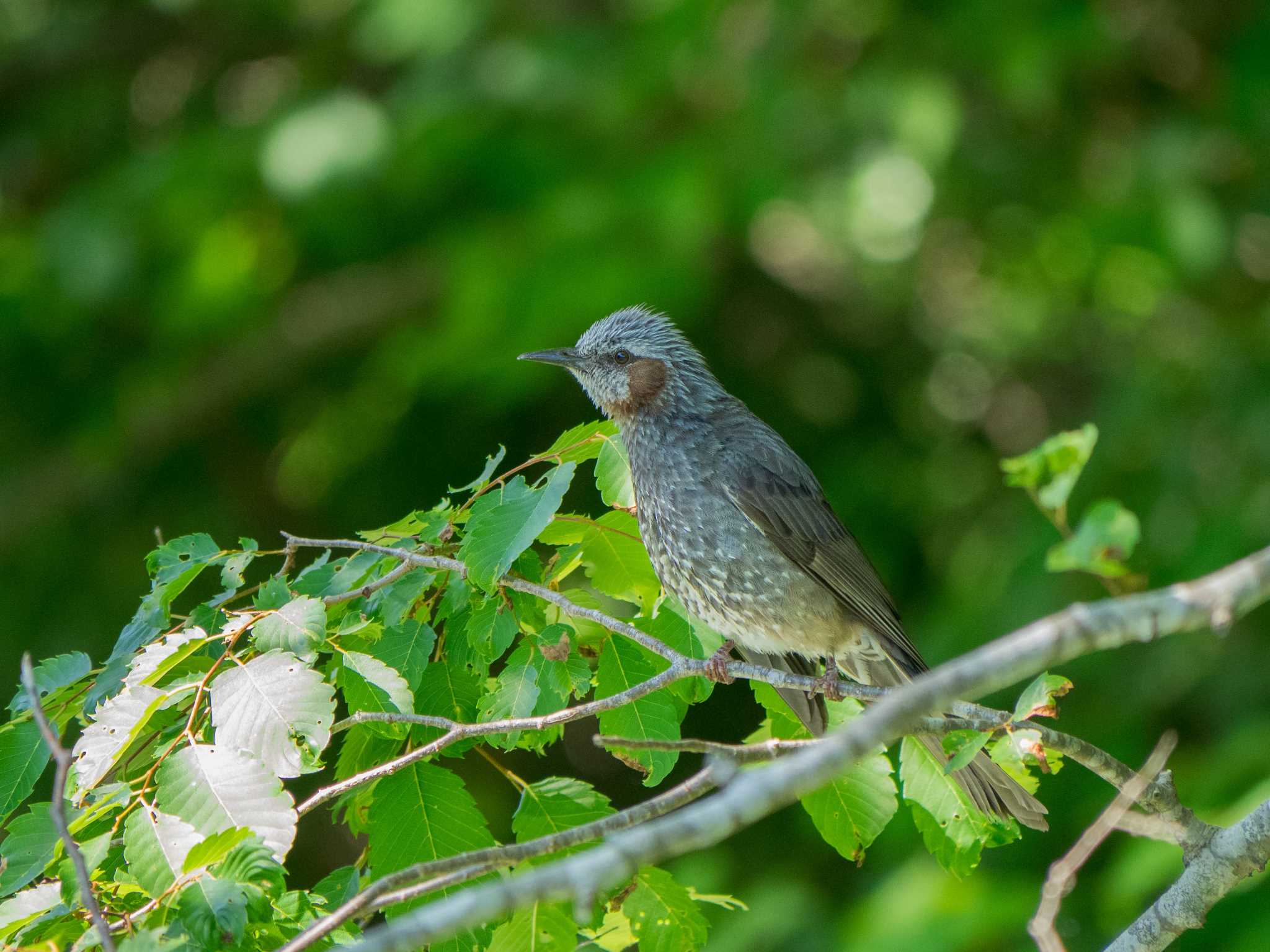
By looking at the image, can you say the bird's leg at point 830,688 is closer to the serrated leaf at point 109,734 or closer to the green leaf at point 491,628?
the green leaf at point 491,628

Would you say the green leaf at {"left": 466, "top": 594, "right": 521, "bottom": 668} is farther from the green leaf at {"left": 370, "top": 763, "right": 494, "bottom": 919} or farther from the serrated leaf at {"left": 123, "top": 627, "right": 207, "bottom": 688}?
the serrated leaf at {"left": 123, "top": 627, "right": 207, "bottom": 688}

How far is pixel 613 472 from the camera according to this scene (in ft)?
10.3

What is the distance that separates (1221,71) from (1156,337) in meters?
1.50

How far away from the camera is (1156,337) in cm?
693

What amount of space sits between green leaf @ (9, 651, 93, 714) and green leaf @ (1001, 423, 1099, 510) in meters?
1.98

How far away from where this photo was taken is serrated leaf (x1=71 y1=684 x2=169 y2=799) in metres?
2.34

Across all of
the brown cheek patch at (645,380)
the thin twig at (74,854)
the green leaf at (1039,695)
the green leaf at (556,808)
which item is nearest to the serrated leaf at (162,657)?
the thin twig at (74,854)

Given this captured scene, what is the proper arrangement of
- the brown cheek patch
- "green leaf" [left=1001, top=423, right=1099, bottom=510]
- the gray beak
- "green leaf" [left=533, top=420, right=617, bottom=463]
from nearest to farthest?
"green leaf" [left=1001, top=423, right=1099, bottom=510] < "green leaf" [left=533, top=420, right=617, bottom=463] < the brown cheek patch < the gray beak

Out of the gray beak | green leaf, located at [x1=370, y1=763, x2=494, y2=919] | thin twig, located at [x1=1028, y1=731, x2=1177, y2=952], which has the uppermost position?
the gray beak

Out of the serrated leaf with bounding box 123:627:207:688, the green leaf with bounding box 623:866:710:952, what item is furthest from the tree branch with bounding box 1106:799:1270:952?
the serrated leaf with bounding box 123:627:207:688

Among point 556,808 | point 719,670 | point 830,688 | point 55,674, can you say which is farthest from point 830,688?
point 55,674

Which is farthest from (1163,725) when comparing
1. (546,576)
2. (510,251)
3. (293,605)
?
(293,605)

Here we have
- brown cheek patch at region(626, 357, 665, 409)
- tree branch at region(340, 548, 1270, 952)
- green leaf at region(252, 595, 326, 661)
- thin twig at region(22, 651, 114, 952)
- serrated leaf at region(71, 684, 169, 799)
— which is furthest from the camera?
brown cheek patch at region(626, 357, 665, 409)

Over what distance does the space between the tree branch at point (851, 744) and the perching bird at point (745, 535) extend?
1.82 meters
